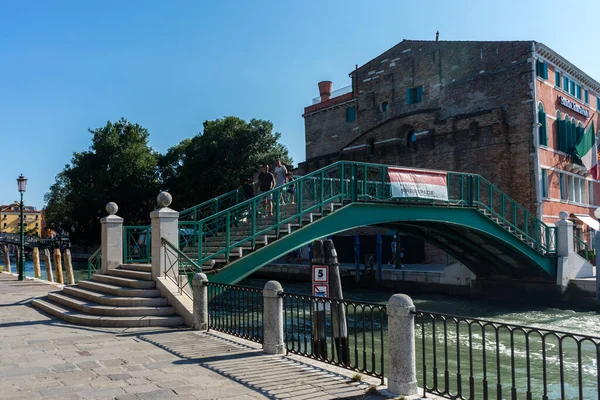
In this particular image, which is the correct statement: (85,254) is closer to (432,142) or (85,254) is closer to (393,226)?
(432,142)

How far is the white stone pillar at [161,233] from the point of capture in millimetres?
10716

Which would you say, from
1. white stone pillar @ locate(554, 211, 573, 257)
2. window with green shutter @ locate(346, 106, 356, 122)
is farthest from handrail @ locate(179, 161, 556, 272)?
window with green shutter @ locate(346, 106, 356, 122)

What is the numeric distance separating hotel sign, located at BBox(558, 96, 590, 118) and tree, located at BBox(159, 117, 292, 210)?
18519 millimetres

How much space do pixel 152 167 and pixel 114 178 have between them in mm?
3349

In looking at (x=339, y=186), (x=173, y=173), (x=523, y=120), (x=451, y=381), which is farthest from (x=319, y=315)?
(x=173, y=173)

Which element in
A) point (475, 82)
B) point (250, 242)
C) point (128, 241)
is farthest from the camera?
point (475, 82)

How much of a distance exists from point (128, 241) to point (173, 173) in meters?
33.7

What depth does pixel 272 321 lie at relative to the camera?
292 inches

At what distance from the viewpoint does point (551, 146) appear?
26.3m

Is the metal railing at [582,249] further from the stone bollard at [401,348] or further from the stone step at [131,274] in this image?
the stone bollard at [401,348]

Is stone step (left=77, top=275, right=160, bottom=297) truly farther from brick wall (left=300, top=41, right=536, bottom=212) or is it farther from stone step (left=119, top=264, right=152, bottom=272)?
brick wall (left=300, top=41, right=536, bottom=212)

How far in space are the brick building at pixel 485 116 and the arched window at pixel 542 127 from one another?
53mm

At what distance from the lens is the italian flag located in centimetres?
2783

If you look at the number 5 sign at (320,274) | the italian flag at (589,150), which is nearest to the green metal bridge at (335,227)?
the number 5 sign at (320,274)
